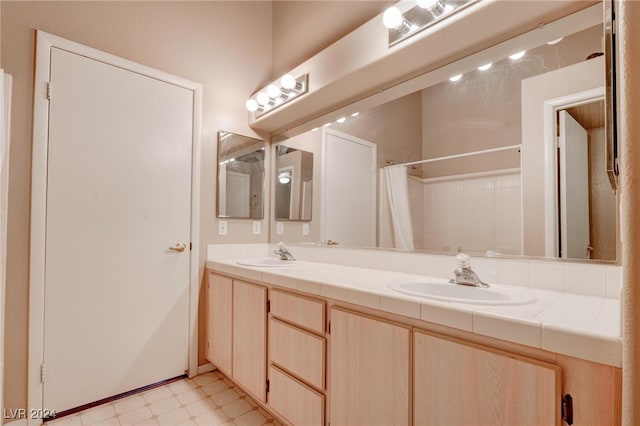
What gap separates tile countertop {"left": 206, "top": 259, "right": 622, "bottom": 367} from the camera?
680 millimetres

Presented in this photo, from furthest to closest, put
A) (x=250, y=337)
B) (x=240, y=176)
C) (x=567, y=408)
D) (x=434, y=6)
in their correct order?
(x=240, y=176)
(x=250, y=337)
(x=434, y=6)
(x=567, y=408)

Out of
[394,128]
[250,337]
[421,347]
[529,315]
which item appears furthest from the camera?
[394,128]

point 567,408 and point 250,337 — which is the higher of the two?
point 567,408

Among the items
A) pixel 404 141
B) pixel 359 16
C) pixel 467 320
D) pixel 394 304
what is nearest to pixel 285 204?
pixel 404 141

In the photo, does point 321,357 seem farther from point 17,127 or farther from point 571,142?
point 17,127

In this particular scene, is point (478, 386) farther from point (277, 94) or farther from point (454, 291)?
point (277, 94)

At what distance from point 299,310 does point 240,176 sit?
1.31m

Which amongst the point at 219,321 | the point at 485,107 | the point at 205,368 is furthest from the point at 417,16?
the point at 205,368

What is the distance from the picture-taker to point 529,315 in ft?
2.66

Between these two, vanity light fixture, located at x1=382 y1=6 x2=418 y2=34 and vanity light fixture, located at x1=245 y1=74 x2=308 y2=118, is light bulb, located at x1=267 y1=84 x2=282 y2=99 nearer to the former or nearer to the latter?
vanity light fixture, located at x1=245 y1=74 x2=308 y2=118

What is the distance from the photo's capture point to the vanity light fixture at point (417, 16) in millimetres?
1201

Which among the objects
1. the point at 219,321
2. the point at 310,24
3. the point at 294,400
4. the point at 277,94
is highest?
the point at 310,24

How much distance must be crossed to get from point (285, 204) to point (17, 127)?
1554 mm

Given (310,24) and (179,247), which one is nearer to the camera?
(179,247)
